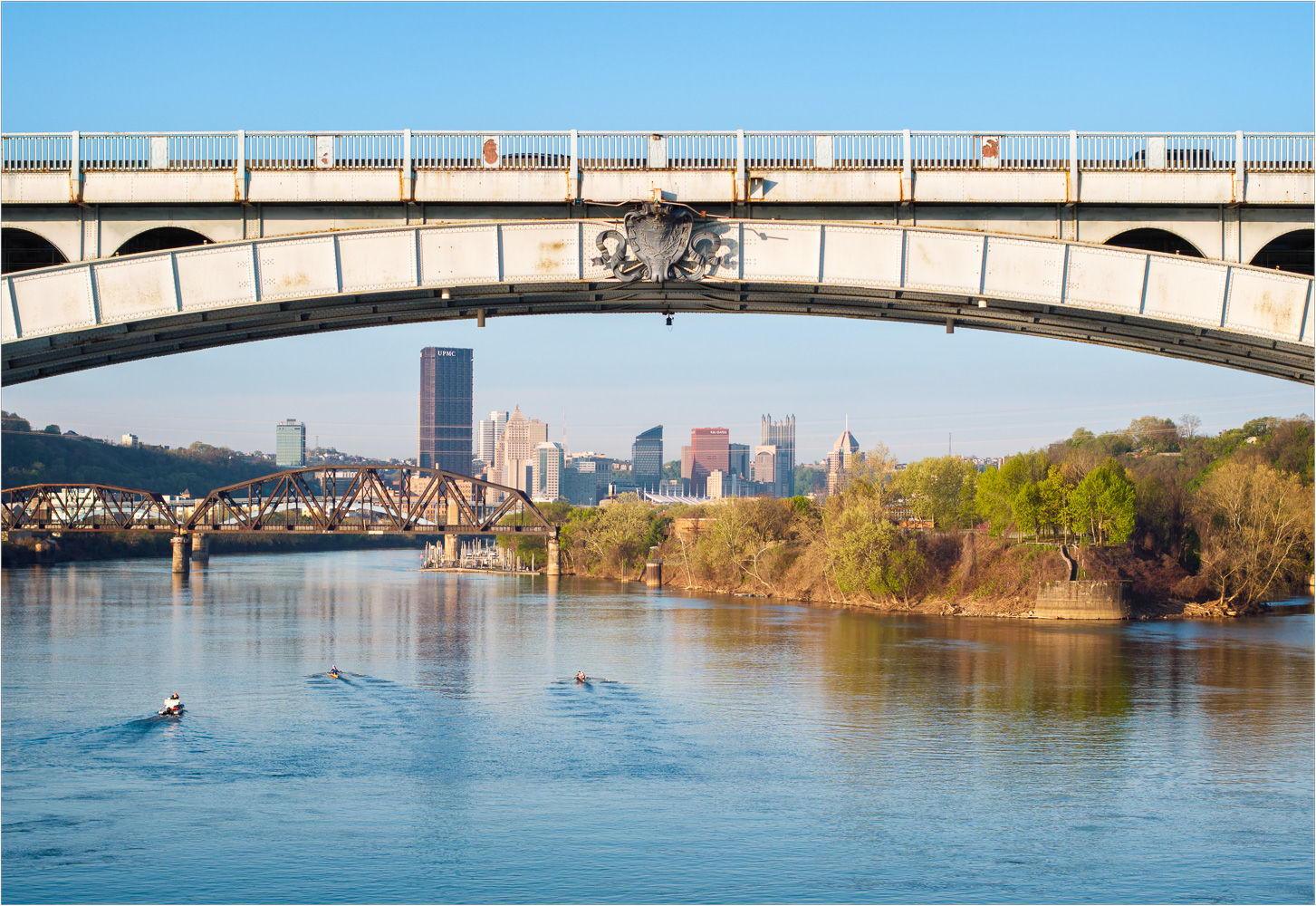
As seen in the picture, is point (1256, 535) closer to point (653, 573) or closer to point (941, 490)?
point (941, 490)

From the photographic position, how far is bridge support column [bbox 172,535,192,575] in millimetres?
104875

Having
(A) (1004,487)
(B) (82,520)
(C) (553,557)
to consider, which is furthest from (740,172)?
(B) (82,520)

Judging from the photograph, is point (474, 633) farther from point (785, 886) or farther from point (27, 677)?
point (785, 886)

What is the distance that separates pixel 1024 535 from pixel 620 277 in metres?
63.8

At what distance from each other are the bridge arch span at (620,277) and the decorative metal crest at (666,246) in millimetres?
41

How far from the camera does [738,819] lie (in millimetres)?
28422

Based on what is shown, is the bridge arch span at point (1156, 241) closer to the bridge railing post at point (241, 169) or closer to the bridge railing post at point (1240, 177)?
the bridge railing post at point (1240, 177)

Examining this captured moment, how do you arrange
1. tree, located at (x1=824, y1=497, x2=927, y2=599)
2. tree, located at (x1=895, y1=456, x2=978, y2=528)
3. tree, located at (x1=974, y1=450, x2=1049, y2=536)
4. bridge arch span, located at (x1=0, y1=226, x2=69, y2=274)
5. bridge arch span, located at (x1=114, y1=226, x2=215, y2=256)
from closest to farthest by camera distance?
bridge arch span, located at (x1=0, y1=226, x2=69, y2=274) < bridge arch span, located at (x1=114, y1=226, x2=215, y2=256) < tree, located at (x1=824, y1=497, x2=927, y2=599) < tree, located at (x1=974, y1=450, x2=1049, y2=536) < tree, located at (x1=895, y1=456, x2=978, y2=528)

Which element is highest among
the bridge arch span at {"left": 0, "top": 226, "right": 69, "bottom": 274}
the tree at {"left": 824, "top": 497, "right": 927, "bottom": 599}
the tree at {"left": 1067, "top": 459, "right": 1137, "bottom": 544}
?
the bridge arch span at {"left": 0, "top": 226, "right": 69, "bottom": 274}

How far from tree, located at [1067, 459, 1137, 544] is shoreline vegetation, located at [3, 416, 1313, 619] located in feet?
0.29

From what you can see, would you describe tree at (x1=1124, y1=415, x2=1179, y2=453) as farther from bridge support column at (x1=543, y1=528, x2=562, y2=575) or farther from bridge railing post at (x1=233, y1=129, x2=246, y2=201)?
bridge railing post at (x1=233, y1=129, x2=246, y2=201)

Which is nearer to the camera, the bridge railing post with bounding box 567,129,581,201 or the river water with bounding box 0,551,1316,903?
the bridge railing post with bounding box 567,129,581,201

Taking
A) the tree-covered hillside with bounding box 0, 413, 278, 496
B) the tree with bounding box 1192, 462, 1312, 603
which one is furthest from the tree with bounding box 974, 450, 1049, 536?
the tree-covered hillside with bounding box 0, 413, 278, 496

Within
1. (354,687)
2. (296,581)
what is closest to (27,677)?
(354,687)
